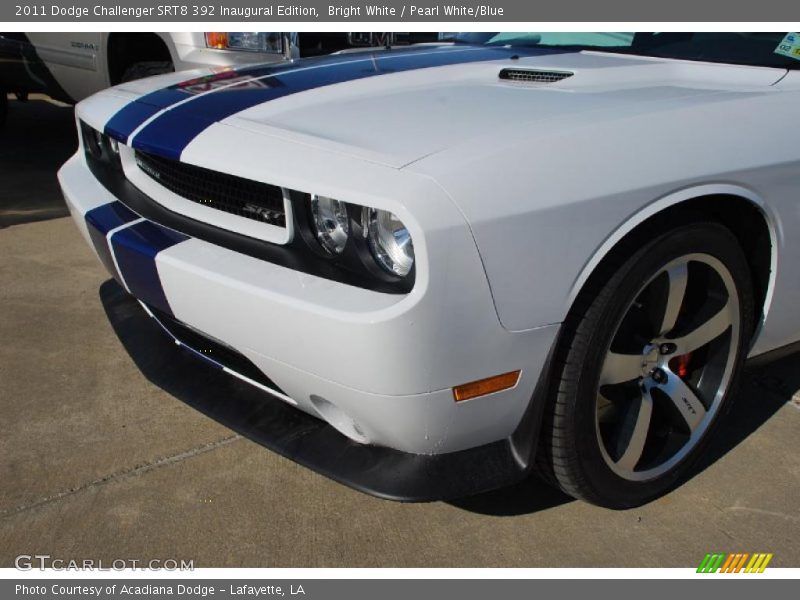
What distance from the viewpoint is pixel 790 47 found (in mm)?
2271

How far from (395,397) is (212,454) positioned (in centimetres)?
95

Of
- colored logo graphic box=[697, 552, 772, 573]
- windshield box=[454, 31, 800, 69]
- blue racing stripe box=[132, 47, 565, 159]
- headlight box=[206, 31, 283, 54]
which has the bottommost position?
colored logo graphic box=[697, 552, 772, 573]

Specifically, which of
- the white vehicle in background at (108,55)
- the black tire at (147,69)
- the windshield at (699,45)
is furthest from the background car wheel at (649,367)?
the black tire at (147,69)

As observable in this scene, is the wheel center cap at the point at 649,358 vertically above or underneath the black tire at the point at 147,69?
underneath

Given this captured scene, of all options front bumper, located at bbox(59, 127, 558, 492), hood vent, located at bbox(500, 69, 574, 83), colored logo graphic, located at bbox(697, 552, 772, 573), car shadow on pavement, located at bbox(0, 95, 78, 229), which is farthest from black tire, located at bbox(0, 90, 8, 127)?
colored logo graphic, located at bbox(697, 552, 772, 573)

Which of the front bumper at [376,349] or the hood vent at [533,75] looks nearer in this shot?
the front bumper at [376,349]

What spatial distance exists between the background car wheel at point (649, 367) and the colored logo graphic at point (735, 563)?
23 cm

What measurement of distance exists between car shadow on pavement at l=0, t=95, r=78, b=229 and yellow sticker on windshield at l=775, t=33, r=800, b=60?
12.4 ft

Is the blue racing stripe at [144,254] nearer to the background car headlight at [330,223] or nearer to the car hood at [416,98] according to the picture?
the car hood at [416,98]

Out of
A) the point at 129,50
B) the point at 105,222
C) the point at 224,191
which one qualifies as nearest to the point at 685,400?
the point at 224,191

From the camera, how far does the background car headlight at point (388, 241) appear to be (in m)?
1.60

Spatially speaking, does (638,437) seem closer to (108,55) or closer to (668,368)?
(668,368)

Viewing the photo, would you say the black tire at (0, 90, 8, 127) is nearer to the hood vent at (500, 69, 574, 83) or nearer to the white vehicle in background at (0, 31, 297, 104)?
the white vehicle in background at (0, 31, 297, 104)

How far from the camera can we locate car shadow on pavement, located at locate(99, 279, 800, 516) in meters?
1.92
